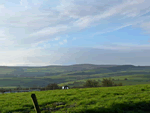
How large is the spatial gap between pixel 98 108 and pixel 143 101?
4.85 meters

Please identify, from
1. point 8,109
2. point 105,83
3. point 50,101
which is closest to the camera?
point 8,109

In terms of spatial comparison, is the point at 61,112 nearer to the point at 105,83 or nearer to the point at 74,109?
the point at 74,109

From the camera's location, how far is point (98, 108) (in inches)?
547

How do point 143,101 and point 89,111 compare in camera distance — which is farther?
point 143,101

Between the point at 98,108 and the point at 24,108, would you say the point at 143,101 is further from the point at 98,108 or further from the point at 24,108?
the point at 24,108

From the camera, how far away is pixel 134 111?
13.7 metres

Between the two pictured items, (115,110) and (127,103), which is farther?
(127,103)

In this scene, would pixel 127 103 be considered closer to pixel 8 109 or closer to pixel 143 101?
pixel 143 101

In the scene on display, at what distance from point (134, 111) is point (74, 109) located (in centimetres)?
501

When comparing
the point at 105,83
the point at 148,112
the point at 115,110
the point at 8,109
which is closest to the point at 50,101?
the point at 8,109

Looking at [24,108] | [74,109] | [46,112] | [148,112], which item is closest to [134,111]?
[148,112]

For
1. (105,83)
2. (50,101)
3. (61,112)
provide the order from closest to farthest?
(61,112), (50,101), (105,83)

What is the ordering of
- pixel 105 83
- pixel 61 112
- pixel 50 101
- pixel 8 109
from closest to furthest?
pixel 61 112 → pixel 8 109 → pixel 50 101 → pixel 105 83

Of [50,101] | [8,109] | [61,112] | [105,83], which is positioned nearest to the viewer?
[61,112]
